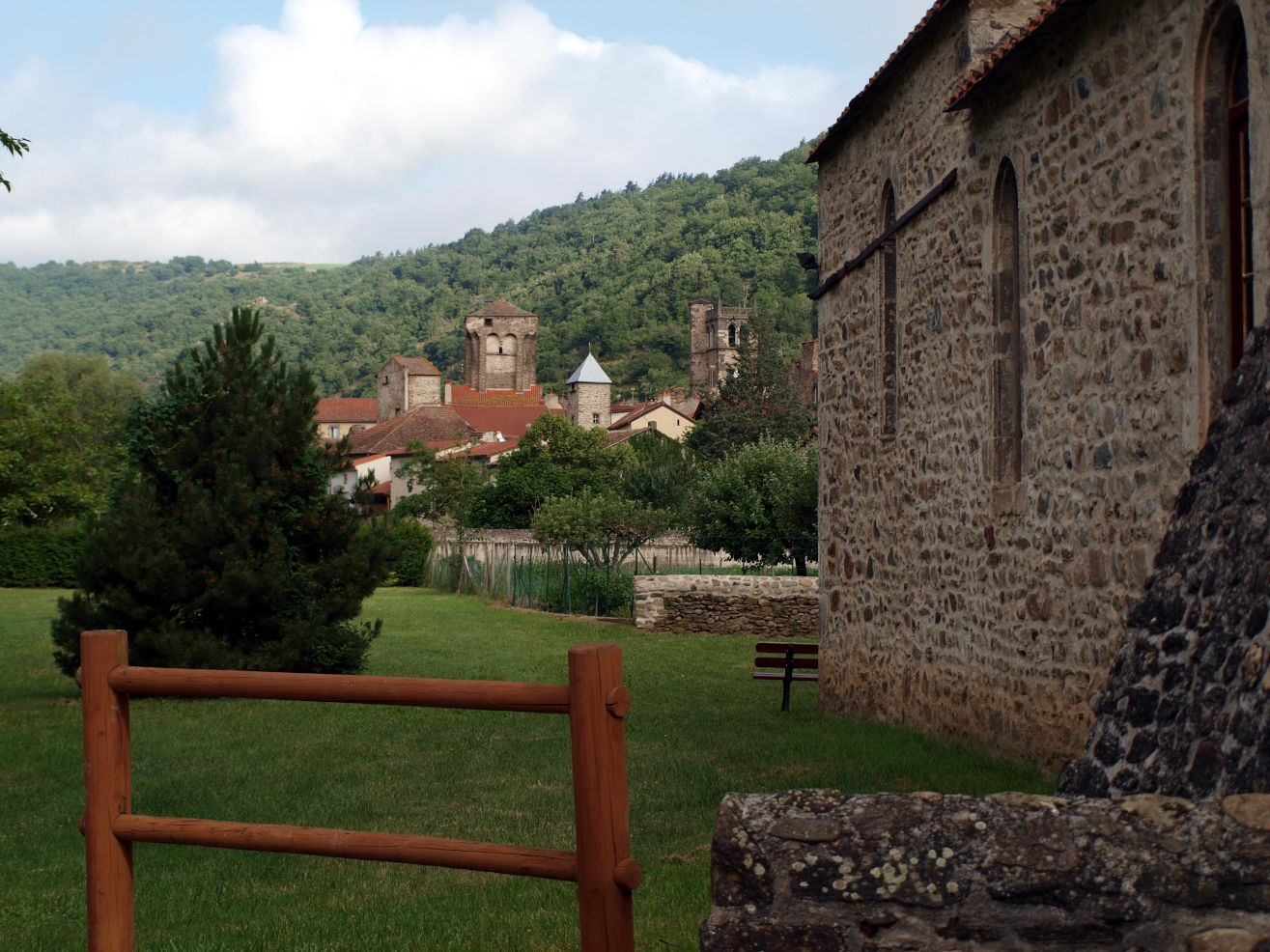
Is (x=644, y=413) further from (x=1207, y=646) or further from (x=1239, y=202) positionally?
(x=1207, y=646)

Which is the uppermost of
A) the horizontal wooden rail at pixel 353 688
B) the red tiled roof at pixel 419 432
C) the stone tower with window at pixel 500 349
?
the stone tower with window at pixel 500 349

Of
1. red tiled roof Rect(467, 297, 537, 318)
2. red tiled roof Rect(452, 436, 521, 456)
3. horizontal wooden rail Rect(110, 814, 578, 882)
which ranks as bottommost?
horizontal wooden rail Rect(110, 814, 578, 882)

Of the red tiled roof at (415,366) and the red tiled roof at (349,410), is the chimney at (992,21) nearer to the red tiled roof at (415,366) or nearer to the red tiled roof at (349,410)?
the red tiled roof at (415,366)

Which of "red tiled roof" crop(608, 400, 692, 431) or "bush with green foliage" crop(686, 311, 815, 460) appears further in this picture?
"red tiled roof" crop(608, 400, 692, 431)

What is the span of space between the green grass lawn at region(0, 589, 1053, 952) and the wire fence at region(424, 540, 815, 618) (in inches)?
422

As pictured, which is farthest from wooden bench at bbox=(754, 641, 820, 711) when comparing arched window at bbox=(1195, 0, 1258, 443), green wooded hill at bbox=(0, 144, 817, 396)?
green wooded hill at bbox=(0, 144, 817, 396)

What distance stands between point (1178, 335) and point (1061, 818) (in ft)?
15.1

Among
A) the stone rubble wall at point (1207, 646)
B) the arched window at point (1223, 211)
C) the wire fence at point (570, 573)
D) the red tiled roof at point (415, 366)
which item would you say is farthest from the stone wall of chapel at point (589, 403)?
the stone rubble wall at point (1207, 646)

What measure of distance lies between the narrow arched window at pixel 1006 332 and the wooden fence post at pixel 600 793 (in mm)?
6524

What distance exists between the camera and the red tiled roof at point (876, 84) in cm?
1031

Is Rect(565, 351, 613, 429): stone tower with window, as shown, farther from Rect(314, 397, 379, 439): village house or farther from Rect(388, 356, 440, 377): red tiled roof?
Rect(314, 397, 379, 439): village house

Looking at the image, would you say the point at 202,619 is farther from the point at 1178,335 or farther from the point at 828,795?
the point at 828,795

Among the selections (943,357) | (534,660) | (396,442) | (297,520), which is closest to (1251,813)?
(943,357)

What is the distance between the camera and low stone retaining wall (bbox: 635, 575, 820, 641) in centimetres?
2478
